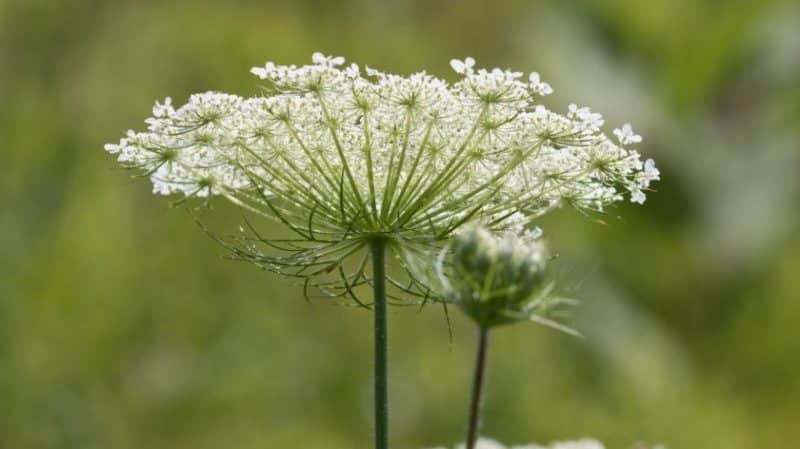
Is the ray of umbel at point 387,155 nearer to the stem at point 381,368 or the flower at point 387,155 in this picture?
the flower at point 387,155

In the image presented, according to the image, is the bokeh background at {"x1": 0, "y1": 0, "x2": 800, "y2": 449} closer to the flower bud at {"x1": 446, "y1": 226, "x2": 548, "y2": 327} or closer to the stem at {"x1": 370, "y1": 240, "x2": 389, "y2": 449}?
the stem at {"x1": 370, "y1": 240, "x2": 389, "y2": 449}

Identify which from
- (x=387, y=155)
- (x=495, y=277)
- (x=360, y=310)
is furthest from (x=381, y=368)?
(x=360, y=310)

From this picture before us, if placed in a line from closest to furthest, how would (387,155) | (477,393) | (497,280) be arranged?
1. (477,393)
2. (497,280)
3. (387,155)

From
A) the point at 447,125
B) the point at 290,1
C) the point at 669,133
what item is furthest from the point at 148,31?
the point at 447,125

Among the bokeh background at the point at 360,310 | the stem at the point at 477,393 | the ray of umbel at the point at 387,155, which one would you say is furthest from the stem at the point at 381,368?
the bokeh background at the point at 360,310

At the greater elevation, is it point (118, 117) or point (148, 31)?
point (148, 31)

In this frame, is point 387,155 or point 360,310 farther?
point 360,310

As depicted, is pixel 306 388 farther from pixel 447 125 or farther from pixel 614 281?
pixel 447 125

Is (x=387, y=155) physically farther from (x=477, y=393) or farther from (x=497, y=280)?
(x=477, y=393)
